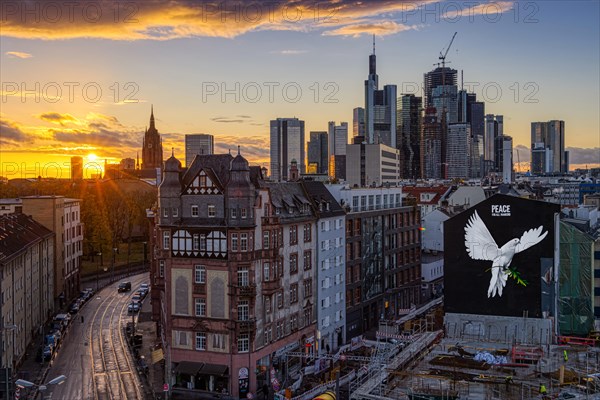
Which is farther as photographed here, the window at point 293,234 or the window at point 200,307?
the window at point 293,234

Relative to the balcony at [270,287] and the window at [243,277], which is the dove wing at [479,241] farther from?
the window at [243,277]

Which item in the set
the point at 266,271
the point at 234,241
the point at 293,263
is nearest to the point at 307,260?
the point at 293,263

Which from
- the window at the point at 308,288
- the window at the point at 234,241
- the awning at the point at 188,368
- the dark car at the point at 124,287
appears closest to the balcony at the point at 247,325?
the awning at the point at 188,368

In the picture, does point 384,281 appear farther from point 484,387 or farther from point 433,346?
point 484,387

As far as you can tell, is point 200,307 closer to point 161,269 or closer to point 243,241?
point 243,241

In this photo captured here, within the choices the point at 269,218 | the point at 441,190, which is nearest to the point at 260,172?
the point at 269,218

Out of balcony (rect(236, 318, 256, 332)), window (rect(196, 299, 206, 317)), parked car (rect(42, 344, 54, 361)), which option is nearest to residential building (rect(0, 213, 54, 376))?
parked car (rect(42, 344, 54, 361))

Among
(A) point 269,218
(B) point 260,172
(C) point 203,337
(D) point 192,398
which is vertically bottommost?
(D) point 192,398
